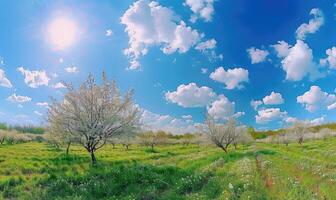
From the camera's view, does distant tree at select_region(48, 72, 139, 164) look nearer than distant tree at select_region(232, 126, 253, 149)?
Yes

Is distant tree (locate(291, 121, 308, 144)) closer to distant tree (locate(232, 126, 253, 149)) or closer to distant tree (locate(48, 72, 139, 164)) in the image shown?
distant tree (locate(232, 126, 253, 149))

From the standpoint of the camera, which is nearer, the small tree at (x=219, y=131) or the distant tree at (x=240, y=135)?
the small tree at (x=219, y=131)

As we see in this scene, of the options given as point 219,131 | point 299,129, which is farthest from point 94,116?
point 299,129

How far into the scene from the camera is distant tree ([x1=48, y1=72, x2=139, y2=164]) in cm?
2975

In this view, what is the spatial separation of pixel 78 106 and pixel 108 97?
2725mm

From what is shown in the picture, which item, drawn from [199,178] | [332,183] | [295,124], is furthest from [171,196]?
[295,124]

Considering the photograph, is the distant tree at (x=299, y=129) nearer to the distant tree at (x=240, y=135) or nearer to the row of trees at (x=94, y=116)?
the distant tree at (x=240, y=135)

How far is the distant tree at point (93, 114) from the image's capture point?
2975cm

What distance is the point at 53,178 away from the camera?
23.1 metres

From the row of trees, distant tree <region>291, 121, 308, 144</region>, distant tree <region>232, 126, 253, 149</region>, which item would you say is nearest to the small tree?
distant tree <region>232, 126, 253, 149</region>

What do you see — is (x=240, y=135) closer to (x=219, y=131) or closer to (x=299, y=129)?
(x=219, y=131)

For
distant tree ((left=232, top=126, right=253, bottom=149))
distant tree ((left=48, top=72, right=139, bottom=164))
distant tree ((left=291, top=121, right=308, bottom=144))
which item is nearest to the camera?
distant tree ((left=48, top=72, right=139, bottom=164))

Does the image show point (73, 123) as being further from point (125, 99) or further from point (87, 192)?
point (87, 192)

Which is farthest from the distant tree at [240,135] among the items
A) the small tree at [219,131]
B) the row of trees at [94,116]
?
the row of trees at [94,116]
